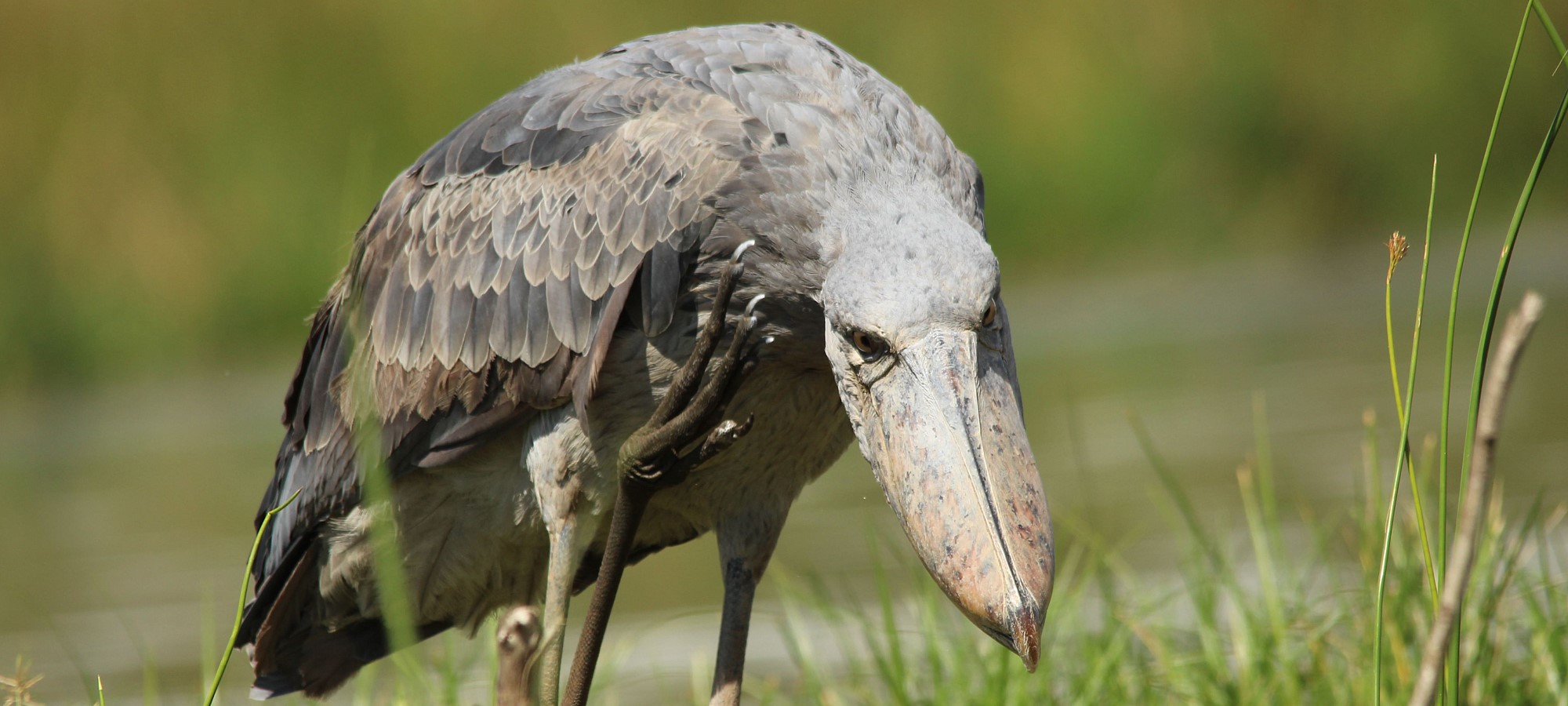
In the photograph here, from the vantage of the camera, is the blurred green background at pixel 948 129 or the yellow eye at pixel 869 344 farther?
the blurred green background at pixel 948 129

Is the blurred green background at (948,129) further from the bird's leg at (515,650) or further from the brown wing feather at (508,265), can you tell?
the bird's leg at (515,650)

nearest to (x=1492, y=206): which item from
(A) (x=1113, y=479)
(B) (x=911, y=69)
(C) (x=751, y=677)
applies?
(B) (x=911, y=69)

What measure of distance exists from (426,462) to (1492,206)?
24.5 feet

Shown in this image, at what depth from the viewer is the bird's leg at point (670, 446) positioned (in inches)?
89.4

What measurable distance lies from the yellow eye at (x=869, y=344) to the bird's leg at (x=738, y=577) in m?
0.93

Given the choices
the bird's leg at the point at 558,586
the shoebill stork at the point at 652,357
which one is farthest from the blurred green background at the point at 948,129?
the bird's leg at the point at 558,586

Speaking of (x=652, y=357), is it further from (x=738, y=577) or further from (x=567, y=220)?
(x=738, y=577)

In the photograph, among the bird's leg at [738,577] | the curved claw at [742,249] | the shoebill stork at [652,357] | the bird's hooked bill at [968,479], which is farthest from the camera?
the bird's leg at [738,577]

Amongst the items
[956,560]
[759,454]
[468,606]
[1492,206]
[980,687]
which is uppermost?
[956,560]

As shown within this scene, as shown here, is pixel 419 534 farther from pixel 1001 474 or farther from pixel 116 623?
pixel 116 623

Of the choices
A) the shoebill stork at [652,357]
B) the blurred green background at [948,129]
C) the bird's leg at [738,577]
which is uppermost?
the shoebill stork at [652,357]

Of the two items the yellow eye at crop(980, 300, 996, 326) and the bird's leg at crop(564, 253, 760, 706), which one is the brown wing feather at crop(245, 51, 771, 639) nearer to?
the bird's leg at crop(564, 253, 760, 706)

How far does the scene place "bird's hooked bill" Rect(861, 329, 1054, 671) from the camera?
2.00 m

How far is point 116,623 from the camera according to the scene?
543 centimetres
